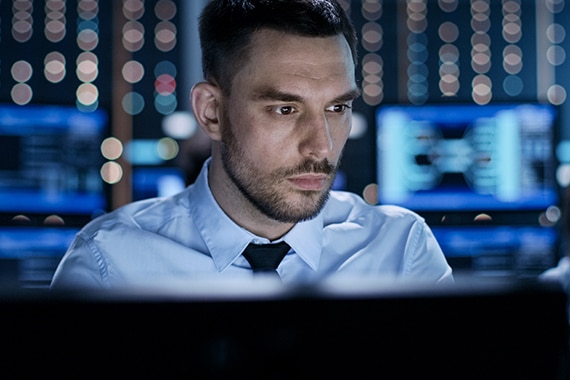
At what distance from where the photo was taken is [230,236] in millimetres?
1578

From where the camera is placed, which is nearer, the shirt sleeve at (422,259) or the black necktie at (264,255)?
the black necktie at (264,255)

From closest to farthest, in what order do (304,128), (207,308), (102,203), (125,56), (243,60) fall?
(207,308) < (304,128) < (243,60) < (102,203) < (125,56)

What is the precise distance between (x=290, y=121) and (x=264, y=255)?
311mm

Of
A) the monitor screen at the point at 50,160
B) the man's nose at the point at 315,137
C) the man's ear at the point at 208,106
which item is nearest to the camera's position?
the man's nose at the point at 315,137

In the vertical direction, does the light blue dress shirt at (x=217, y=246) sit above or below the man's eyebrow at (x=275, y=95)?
below

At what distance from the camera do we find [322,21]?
156 centimetres

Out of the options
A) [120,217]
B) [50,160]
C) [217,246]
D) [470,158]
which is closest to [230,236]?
[217,246]

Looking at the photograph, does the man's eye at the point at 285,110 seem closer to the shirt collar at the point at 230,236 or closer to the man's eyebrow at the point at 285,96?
the man's eyebrow at the point at 285,96

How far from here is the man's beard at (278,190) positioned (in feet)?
4.85

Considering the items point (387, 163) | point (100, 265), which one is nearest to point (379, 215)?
point (100, 265)

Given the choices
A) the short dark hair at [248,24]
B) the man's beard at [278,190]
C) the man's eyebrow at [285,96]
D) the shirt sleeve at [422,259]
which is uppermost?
the short dark hair at [248,24]

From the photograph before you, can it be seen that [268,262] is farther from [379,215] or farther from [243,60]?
[243,60]

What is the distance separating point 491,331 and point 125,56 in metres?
5.23

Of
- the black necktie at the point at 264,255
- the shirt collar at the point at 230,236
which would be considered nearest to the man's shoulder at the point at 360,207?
the shirt collar at the point at 230,236
